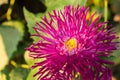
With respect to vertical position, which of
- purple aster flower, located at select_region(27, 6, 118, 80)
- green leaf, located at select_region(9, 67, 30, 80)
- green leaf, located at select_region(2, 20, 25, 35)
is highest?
green leaf, located at select_region(2, 20, 25, 35)

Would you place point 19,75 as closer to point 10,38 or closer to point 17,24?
point 10,38

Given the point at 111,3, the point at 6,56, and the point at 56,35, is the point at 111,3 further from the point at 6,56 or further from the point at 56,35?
the point at 56,35

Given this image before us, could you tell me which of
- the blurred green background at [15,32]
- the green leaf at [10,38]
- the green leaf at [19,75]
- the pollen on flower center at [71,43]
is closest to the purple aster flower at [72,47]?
the pollen on flower center at [71,43]

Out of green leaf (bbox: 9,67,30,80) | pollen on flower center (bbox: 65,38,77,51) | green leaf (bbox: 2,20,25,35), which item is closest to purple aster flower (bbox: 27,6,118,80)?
pollen on flower center (bbox: 65,38,77,51)

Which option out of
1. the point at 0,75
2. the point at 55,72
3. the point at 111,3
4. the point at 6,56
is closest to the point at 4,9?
the point at 6,56

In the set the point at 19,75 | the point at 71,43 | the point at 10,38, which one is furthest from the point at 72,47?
the point at 10,38

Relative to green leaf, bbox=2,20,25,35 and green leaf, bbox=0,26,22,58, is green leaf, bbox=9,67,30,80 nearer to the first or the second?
green leaf, bbox=0,26,22,58
